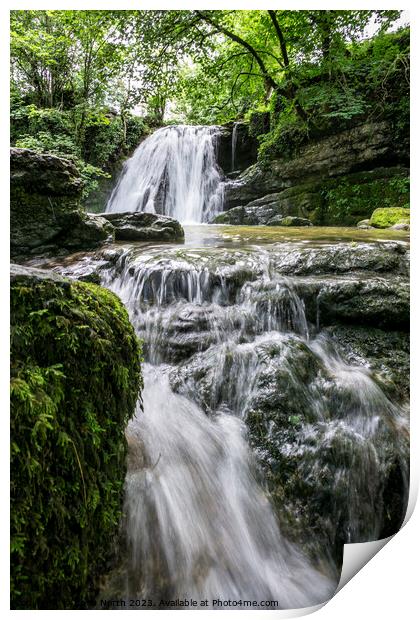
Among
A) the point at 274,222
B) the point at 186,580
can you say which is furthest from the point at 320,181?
the point at 186,580

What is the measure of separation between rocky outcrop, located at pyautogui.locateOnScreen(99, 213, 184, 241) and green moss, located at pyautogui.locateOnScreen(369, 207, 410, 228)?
5.59 ft

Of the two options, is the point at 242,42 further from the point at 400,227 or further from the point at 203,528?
the point at 203,528

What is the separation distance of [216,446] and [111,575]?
2.06 ft

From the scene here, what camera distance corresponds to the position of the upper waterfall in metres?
3.32

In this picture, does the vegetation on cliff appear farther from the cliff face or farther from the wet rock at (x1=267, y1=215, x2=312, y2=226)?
the wet rock at (x1=267, y1=215, x2=312, y2=226)

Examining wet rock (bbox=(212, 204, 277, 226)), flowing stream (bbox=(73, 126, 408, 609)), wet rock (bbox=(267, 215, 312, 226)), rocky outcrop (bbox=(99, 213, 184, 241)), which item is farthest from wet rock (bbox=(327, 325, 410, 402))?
wet rock (bbox=(212, 204, 277, 226))

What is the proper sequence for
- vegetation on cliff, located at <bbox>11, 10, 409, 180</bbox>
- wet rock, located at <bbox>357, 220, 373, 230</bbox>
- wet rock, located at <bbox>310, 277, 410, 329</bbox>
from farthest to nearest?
wet rock, located at <bbox>357, 220, 373, 230</bbox>
wet rock, located at <bbox>310, 277, 410, 329</bbox>
vegetation on cliff, located at <bbox>11, 10, 409, 180</bbox>

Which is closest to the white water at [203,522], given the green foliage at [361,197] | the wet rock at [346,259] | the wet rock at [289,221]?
the wet rock at [346,259]

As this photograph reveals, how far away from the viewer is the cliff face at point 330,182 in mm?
2569

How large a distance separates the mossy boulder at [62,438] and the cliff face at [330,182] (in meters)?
2.14

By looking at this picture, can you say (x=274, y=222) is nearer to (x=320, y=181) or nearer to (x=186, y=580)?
(x=320, y=181)

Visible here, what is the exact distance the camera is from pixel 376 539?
4.76 feet

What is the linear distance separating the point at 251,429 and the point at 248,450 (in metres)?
0.11

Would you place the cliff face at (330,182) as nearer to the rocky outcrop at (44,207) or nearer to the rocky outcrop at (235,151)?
the rocky outcrop at (235,151)
